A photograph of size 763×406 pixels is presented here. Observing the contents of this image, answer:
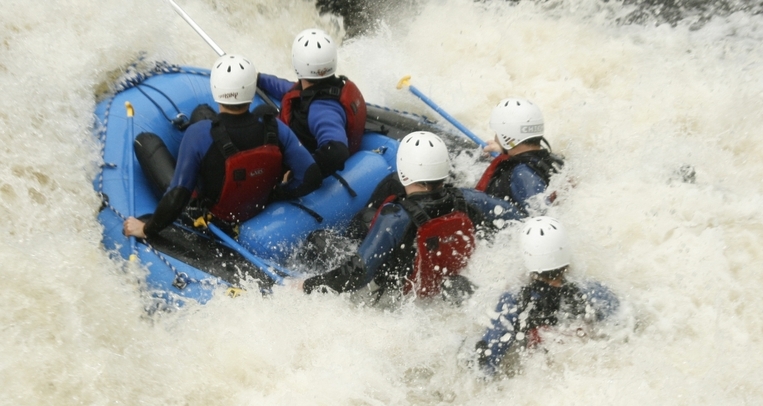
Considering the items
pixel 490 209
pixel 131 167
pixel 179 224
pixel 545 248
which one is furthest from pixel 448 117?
pixel 545 248

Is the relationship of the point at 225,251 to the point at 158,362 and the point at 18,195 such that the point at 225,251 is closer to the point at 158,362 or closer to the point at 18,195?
the point at 158,362

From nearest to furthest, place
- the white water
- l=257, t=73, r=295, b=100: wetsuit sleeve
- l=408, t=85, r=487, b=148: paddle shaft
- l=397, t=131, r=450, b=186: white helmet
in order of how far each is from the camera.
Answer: the white water, l=397, t=131, r=450, b=186: white helmet, l=257, t=73, r=295, b=100: wetsuit sleeve, l=408, t=85, r=487, b=148: paddle shaft

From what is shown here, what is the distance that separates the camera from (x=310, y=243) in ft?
14.0

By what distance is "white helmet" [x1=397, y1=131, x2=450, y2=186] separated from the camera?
3.59 meters

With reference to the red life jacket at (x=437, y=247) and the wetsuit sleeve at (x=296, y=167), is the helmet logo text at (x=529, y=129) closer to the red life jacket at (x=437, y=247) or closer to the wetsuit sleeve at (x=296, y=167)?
the red life jacket at (x=437, y=247)

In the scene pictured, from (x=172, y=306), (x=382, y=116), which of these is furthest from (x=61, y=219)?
(x=382, y=116)

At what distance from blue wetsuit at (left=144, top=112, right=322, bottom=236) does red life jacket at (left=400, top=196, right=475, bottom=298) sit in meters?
0.91

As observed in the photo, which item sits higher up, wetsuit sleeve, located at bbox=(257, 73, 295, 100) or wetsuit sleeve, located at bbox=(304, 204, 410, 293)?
wetsuit sleeve, located at bbox=(257, 73, 295, 100)

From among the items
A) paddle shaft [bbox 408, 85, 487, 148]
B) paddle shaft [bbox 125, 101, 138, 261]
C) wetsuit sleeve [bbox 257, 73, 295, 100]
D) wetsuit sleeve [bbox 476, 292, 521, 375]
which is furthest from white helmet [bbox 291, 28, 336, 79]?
wetsuit sleeve [bbox 476, 292, 521, 375]

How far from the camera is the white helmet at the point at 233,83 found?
152 inches

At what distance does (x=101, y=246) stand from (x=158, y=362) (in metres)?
0.86

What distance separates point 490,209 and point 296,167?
1.15 metres

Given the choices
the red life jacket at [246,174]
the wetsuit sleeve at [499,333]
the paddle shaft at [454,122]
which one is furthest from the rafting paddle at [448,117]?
the wetsuit sleeve at [499,333]

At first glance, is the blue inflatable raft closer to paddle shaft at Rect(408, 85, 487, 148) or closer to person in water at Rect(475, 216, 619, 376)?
paddle shaft at Rect(408, 85, 487, 148)
